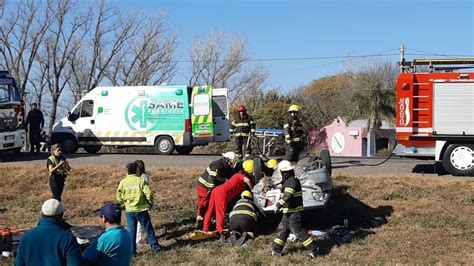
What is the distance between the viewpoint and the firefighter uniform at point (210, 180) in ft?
37.6

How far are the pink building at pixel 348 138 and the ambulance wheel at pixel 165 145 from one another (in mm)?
17308

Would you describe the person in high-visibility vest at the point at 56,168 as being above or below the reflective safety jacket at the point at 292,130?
below

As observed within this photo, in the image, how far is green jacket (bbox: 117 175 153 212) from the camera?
31.9ft

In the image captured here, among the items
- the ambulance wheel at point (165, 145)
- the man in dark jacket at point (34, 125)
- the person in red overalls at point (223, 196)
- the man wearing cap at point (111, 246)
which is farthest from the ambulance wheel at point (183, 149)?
the man wearing cap at point (111, 246)

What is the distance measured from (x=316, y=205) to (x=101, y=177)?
6.86 metres

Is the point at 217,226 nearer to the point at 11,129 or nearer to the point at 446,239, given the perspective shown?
the point at 446,239

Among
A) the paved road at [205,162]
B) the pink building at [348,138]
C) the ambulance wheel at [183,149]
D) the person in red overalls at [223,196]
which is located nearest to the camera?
the person in red overalls at [223,196]

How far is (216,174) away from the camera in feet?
37.6

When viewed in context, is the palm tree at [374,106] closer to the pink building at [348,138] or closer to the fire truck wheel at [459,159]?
the pink building at [348,138]

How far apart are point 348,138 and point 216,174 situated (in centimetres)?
2664

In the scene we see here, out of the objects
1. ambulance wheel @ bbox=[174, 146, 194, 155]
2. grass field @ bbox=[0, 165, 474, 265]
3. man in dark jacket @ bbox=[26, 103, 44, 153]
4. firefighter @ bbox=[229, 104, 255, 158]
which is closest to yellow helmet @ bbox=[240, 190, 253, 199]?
grass field @ bbox=[0, 165, 474, 265]

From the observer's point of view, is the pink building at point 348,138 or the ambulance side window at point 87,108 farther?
the pink building at point 348,138

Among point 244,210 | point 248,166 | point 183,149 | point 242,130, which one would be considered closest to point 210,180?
point 248,166

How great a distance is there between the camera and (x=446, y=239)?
10.5 meters
